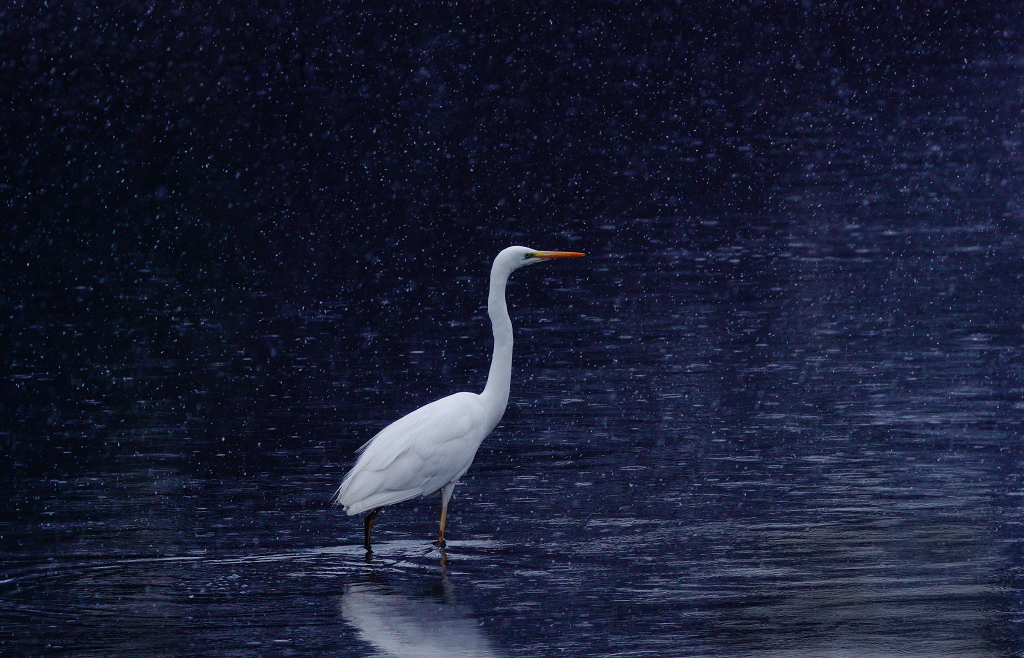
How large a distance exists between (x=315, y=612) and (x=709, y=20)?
162 ft

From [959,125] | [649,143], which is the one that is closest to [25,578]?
[649,143]

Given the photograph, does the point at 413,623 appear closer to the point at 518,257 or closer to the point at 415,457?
the point at 415,457

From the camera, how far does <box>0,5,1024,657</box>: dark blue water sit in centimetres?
943

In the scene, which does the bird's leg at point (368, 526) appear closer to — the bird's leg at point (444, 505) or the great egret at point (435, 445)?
the great egret at point (435, 445)

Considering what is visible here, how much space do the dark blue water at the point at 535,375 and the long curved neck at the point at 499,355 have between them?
733mm

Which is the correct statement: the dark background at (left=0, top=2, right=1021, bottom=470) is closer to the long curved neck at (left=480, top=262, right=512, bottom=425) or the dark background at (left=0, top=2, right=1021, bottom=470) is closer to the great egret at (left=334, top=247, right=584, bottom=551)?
the great egret at (left=334, top=247, right=584, bottom=551)

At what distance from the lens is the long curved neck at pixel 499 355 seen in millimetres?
11359

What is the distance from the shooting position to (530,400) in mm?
14461

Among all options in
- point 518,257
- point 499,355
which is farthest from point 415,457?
A: point 518,257

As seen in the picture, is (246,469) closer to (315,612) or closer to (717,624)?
(315,612)

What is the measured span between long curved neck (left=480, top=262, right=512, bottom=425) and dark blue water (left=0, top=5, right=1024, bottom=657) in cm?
73

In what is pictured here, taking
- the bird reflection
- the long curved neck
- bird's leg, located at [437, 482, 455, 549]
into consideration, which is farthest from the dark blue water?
the long curved neck

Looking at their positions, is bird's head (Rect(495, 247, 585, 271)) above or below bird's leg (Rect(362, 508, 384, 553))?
above

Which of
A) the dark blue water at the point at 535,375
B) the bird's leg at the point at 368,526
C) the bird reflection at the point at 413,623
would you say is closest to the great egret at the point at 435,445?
the bird's leg at the point at 368,526
